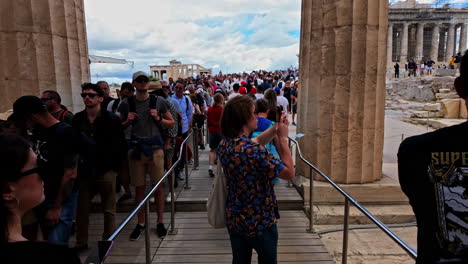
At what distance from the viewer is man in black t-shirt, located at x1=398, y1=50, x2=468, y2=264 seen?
126cm

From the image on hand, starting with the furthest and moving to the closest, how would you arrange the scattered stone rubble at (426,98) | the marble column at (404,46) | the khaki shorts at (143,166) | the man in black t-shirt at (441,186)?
the marble column at (404,46) → the scattered stone rubble at (426,98) → the khaki shorts at (143,166) → the man in black t-shirt at (441,186)

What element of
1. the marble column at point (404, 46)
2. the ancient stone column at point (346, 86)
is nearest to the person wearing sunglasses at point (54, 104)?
the ancient stone column at point (346, 86)

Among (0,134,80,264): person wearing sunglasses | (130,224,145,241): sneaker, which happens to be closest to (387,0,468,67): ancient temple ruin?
(130,224,145,241): sneaker

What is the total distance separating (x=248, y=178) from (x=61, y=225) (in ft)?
6.08

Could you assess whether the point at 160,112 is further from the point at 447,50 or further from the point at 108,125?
the point at 447,50

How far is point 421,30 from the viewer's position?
210ft

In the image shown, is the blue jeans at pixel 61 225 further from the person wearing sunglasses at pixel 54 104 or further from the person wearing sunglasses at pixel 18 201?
the person wearing sunglasses at pixel 18 201

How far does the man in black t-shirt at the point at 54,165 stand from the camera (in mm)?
2830

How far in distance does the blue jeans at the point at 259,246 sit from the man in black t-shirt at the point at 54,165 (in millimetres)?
1605

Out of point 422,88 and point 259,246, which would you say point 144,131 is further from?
point 422,88

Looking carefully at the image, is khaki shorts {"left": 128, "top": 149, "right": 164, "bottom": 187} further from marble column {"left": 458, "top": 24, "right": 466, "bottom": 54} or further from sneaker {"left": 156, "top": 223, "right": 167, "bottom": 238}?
marble column {"left": 458, "top": 24, "right": 466, "bottom": 54}

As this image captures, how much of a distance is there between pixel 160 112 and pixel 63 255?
3.26 metres

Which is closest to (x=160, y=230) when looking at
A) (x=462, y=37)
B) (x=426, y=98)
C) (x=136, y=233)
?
(x=136, y=233)

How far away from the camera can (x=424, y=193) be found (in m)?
1.37
